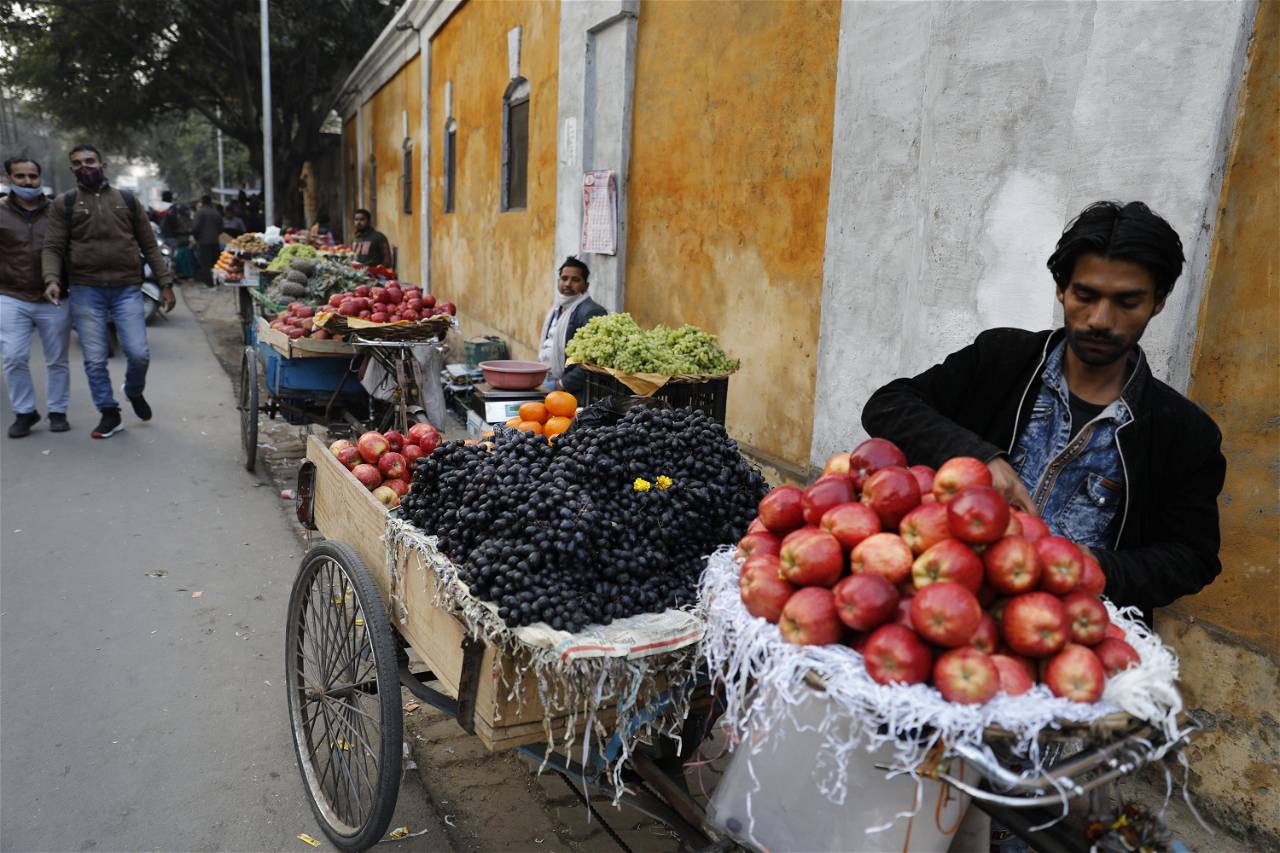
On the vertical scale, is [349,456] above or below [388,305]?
below

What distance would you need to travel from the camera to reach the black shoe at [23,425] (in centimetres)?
737

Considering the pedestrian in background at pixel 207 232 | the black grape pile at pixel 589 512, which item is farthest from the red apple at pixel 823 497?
the pedestrian in background at pixel 207 232

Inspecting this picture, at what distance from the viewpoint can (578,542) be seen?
7.47 ft

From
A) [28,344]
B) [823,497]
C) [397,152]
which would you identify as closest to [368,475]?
[823,497]

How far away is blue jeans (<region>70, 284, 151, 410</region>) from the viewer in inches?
289

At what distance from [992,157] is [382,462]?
293 cm

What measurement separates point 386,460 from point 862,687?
2737mm

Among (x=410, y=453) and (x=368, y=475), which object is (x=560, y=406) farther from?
(x=368, y=475)

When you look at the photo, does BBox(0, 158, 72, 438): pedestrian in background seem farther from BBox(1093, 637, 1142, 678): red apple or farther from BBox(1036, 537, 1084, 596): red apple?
BBox(1093, 637, 1142, 678): red apple

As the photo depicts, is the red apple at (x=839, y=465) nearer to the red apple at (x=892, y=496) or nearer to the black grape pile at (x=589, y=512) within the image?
the red apple at (x=892, y=496)

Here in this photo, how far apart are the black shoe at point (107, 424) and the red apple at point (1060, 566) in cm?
802

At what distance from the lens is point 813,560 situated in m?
1.69

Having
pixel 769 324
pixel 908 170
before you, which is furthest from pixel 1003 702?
pixel 769 324

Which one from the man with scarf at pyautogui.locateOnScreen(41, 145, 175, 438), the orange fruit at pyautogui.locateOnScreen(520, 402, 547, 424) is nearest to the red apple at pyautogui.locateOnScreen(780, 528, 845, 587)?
the orange fruit at pyautogui.locateOnScreen(520, 402, 547, 424)
